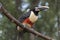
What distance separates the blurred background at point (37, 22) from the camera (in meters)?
2.80

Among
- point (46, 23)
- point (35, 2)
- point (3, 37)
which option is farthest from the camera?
point (46, 23)

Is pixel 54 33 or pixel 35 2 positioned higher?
pixel 35 2

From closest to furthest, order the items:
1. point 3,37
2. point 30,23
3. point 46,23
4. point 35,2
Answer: point 30,23
point 3,37
point 35,2
point 46,23

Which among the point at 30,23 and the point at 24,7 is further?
the point at 24,7

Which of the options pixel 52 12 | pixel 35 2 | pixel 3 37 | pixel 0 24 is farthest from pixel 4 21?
pixel 52 12

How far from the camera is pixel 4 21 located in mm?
2869

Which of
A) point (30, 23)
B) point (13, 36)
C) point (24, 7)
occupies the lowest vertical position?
point (13, 36)

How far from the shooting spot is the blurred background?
9.20 ft

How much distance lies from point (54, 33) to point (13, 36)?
1.91 feet

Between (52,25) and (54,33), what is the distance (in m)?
0.20

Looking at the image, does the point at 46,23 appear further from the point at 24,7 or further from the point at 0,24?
the point at 0,24

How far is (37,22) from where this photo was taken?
306 centimetres

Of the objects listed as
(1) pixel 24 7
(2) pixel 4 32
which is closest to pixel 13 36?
(2) pixel 4 32

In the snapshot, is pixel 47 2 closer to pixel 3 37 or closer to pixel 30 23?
pixel 30 23
